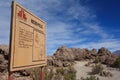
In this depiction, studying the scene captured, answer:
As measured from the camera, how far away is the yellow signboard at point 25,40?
4836 millimetres

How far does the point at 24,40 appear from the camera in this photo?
540 centimetres

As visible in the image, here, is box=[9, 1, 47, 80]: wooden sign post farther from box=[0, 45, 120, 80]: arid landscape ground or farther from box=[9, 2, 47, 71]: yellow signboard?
box=[0, 45, 120, 80]: arid landscape ground

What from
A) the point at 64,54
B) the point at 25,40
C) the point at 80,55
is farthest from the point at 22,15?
the point at 80,55

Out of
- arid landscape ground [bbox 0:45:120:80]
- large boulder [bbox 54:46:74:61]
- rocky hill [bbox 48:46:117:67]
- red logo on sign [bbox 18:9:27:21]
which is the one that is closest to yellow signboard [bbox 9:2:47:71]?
red logo on sign [bbox 18:9:27:21]

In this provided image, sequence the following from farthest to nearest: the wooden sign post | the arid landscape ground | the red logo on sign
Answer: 1. the arid landscape ground
2. the red logo on sign
3. the wooden sign post

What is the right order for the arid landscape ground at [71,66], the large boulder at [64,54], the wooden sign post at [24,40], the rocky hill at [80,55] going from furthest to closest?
the large boulder at [64,54]
the rocky hill at [80,55]
the arid landscape ground at [71,66]
the wooden sign post at [24,40]

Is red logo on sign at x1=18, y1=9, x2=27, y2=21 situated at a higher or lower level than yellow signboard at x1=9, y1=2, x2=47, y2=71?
higher

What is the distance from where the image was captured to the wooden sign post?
4.83 metres

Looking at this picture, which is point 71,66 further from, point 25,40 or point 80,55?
point 25,40

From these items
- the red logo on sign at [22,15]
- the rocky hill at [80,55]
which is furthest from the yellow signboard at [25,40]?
the rocky hill at [80,55]

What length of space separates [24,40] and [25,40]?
8 cm

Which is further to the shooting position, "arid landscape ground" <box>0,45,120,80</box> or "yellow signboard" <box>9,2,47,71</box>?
"arid landscape ground" <box>0,45,120,80</box>

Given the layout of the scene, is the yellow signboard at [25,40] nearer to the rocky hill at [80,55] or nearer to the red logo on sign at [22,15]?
the red logo on sign at [22,15]

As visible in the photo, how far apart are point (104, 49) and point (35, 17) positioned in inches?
778
